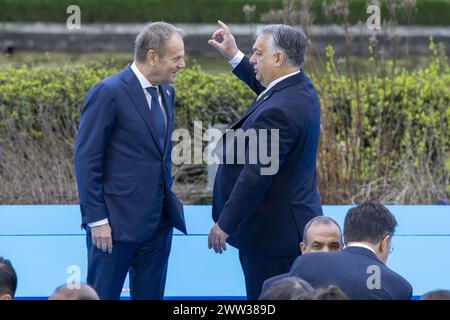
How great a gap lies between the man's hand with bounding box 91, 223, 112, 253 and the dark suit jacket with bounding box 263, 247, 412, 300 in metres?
0.88

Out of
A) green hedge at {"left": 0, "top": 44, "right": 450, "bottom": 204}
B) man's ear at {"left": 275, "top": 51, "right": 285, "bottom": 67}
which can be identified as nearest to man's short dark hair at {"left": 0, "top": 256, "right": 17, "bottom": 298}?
man's ear at {"left": 275, "top": 51, "right": 285, "bottom": 67}

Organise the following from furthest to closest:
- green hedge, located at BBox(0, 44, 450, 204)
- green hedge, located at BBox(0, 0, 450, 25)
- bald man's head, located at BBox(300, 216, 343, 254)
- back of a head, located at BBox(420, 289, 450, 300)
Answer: green hedge, located at BBox(0, 0, 450, 25) < green hedge, located at BBox(0, 44, 450, 204) < bald man's head, located at BBox(300, 216, 343, 254) < back of a head, located at BBox(420, 289, 450, 300)

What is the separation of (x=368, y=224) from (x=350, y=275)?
37cm

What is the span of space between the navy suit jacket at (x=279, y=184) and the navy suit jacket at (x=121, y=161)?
0.34 m

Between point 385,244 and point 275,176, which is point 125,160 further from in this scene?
point 385,244

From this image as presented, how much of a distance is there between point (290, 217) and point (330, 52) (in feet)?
11.0

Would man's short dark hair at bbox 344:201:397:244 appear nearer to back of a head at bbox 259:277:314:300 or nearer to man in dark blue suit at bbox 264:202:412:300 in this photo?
man in dark blue suit at bbox 264:202:412:300

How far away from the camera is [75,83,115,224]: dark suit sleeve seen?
397cm

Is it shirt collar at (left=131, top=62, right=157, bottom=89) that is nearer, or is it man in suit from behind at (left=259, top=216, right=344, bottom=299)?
man in suit from behind at (left=259, top=216, right=344, bottom=299)

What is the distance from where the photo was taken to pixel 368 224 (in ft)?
12.4

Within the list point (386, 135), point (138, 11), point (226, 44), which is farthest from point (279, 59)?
point (138, 11)

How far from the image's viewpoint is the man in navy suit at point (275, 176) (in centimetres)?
403
